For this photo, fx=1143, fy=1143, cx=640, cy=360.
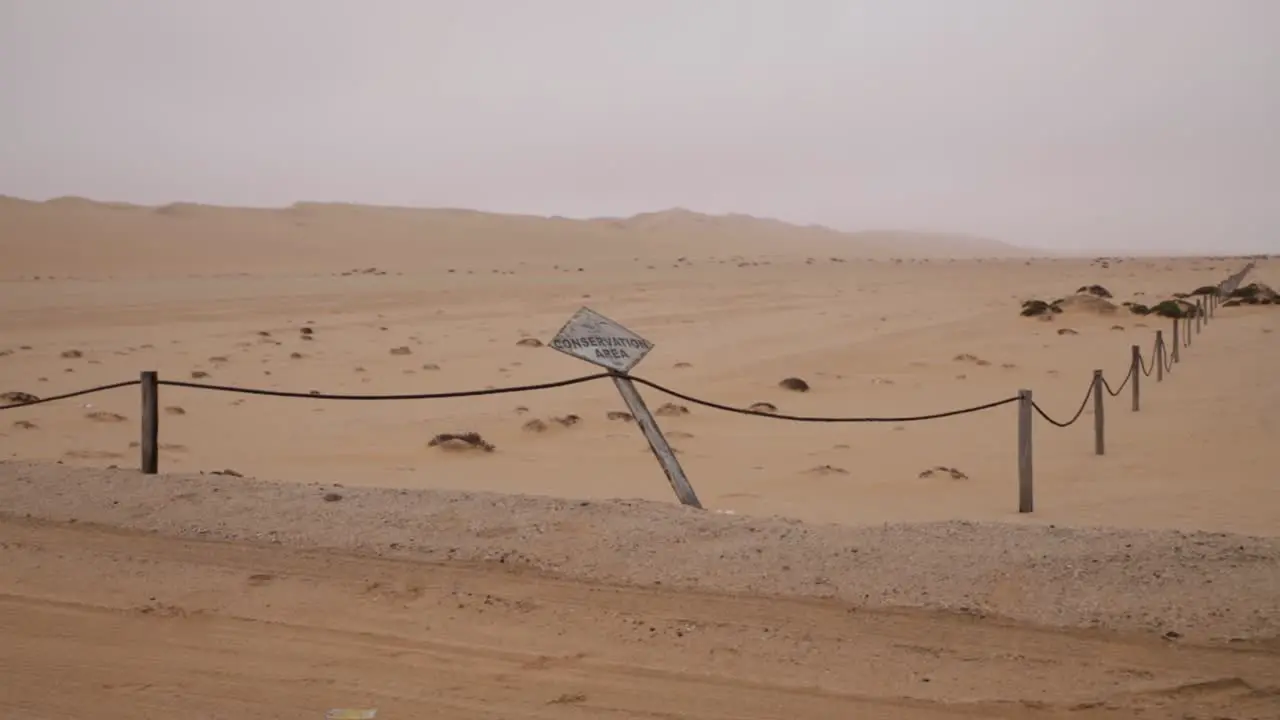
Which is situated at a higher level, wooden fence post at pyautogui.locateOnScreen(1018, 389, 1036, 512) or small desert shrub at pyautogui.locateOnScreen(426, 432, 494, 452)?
wooden fence post at pyautogui.locateOnScreen(1018, 389, 1036, 512)

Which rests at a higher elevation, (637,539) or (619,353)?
(619,353)

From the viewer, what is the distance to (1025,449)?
8.27m

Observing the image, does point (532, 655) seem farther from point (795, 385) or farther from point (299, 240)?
point (299, 240)

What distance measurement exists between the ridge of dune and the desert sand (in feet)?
136

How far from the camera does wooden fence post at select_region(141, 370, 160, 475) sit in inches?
329

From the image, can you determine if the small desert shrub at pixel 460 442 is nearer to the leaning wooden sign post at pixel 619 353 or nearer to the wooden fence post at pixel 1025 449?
the leaning wooden sign post at pixel 619 353

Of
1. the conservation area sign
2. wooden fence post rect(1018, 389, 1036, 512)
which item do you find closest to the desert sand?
wooden fence post rect(1018, 389, 1036, 512)

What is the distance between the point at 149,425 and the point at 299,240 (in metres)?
72.9

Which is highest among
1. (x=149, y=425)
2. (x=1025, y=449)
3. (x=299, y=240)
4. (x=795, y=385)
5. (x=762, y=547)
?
(x=299, y=240)

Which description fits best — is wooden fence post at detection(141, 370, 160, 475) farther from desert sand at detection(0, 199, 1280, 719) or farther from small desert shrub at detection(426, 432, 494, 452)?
small desert shrub at detection(426, 432, 494, 452)

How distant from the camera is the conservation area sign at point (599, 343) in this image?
7691mm

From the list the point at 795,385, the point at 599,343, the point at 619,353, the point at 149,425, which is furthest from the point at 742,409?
the point at 795,385

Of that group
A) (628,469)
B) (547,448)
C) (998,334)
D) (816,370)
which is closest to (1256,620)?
(628,469)

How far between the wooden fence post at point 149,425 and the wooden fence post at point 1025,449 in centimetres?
618
